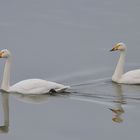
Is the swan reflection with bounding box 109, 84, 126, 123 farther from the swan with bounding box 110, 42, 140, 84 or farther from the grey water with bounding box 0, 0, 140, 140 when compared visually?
the swan with bounding box 110, 42, 140, 84

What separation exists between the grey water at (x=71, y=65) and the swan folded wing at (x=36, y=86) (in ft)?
0.47

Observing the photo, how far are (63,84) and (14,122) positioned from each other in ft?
8.90

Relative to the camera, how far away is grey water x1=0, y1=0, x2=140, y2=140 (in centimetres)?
1703

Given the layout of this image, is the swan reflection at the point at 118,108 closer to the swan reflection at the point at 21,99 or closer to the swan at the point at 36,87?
the swan at the point at 36,87

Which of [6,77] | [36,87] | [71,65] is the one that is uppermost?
[71,65]

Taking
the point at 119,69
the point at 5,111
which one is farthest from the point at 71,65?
the point at 5,111

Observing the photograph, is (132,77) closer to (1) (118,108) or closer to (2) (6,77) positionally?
(1) (118,108)

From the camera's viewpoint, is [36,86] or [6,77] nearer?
[36,86]

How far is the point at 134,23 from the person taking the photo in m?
27.1

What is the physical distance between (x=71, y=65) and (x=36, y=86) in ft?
10.1

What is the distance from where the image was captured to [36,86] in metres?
18.9

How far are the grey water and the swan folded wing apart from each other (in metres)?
0.14

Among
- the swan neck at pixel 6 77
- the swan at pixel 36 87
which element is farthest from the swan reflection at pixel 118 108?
the swan neck at pixel 6 77

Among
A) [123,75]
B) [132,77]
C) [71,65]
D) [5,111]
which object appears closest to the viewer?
[5,111]
